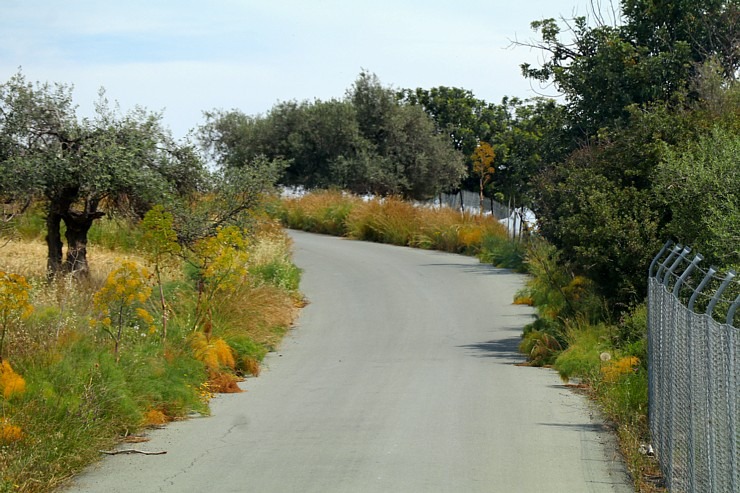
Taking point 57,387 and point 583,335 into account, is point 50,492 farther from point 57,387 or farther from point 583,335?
point 583,335

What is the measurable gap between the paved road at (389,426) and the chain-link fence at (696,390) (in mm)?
635

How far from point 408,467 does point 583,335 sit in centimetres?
781

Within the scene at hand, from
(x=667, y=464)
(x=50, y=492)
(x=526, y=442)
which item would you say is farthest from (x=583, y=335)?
(x=50, y=492)

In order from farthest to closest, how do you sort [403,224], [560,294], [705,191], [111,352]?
[403,224] → [560,294] → [705,191] → [111,352]

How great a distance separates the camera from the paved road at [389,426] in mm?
9297

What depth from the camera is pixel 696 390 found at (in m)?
7.65

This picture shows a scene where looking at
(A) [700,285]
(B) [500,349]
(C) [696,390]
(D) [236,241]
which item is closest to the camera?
(A) [700,285]

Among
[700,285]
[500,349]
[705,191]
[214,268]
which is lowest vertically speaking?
[500,349]

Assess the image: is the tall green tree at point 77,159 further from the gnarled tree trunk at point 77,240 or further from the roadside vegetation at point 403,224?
the roadside vegetation at point 403,224

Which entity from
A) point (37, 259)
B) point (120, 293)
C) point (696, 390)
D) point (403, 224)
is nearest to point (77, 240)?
point (37, 259)

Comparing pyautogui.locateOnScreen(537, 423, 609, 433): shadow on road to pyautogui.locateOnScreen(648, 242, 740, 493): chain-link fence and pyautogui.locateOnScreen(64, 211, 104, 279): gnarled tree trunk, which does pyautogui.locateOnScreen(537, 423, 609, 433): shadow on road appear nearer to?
pyautogui.locateOnScreen(648, 242, 740, 493): chain-link fence

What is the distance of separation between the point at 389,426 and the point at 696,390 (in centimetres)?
469

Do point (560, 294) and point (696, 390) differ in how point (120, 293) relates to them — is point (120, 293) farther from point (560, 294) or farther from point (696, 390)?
point (560, 294)

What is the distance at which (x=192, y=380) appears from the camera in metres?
13.7
